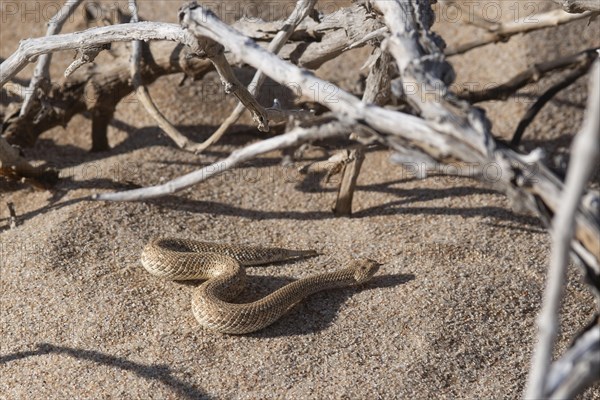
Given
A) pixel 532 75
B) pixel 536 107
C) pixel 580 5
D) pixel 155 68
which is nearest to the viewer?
pixel 580 5

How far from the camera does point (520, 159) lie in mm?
2664

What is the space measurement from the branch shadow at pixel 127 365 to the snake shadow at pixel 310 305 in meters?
0.58

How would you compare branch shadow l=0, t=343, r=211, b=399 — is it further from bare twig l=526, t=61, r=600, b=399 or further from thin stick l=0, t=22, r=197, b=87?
bare twig l=526, t=61, r=600, b=399

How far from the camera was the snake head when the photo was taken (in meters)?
4.94

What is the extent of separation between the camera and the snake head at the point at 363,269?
16.2 ft

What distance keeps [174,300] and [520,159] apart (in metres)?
2.82

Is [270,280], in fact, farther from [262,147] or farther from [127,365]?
[262,147]

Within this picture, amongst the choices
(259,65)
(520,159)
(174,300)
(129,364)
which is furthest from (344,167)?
(520,159)

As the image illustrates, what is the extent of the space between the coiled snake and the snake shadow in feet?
0.23

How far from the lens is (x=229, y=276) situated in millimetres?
4910

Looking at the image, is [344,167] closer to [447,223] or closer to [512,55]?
[447,223]

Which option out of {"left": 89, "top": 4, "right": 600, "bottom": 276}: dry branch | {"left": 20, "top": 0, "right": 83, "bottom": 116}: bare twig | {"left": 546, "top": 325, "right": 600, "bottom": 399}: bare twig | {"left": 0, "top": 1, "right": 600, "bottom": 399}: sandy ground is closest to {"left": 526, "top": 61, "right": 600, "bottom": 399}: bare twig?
{"left": 546, "top": 325, "right": 600, "bottom": 399}: bare twig

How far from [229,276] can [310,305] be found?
21.6 inches

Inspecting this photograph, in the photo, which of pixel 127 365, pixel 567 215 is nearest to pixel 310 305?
pixel 127 365
